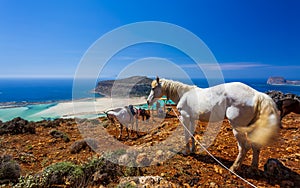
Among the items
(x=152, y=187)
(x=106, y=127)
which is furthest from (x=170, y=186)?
(x=106, y=127)

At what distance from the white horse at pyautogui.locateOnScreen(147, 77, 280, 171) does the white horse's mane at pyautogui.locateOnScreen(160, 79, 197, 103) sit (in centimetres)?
36

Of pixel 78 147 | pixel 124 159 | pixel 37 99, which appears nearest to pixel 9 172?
pixel 78 147

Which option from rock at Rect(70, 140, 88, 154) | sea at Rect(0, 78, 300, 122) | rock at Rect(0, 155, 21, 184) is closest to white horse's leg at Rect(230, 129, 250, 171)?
sea at Rect(0, 78, 300, 122)

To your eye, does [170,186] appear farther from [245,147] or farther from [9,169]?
[9,169]

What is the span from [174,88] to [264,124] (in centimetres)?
261

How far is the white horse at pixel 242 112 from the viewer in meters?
3.46

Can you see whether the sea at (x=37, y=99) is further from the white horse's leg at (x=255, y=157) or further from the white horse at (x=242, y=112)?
the white horse's leg at (x=255, y=157)

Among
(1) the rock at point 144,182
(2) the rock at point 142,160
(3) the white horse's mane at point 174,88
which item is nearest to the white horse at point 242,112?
(3) the white horse's mane at point 174,88

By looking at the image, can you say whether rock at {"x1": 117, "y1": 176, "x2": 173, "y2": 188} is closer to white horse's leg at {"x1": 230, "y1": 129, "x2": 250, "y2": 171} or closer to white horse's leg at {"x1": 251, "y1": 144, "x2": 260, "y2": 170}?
white horse's leg at {"x1": 230, "y1": 129, "x2": 250, "y2": 171}

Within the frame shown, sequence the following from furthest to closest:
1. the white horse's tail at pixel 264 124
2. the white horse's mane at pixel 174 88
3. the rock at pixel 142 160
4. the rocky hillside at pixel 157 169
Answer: the white horse's mane at pixel 174 88 → the rock at pixel 142 160 → the rocky hillside at pixel 157 169 → the white horse's tail at pixel 264 124

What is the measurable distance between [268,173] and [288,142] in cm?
289

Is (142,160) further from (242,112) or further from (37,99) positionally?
(37,99)

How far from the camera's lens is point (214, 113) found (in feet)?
14.2

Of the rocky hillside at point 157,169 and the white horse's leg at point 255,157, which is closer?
the rocky hillside at point 157,169
